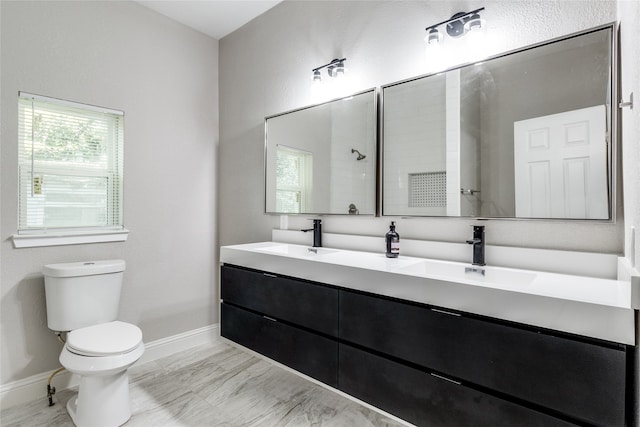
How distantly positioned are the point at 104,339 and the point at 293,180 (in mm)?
1505

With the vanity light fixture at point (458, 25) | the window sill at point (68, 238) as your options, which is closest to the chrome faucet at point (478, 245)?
the vanity light fixture at point (458, 25)

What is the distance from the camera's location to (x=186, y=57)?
2816 millimetres

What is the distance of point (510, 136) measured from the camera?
1534 mm

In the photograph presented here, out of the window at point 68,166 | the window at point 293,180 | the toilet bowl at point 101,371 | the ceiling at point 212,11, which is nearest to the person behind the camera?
the toilet bowl at point 101,371

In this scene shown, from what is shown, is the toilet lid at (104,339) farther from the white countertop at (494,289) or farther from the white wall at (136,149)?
the white countertop at (494,289)

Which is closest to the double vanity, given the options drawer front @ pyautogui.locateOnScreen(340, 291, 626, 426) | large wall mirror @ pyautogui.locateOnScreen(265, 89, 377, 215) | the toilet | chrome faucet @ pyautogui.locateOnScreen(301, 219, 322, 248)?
drawer front @ pyautogui.locateOnScreen(340, 291, 626, 426)

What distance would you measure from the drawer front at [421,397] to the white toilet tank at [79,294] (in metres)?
1.57

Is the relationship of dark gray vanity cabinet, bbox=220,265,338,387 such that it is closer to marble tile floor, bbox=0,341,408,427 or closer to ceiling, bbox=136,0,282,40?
marble tile floor, bbox=0,341,408,427

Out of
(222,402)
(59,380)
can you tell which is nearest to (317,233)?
(222,402)

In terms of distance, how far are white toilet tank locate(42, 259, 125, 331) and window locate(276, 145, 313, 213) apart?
1.23 meters

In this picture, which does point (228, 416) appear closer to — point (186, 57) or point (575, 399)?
point (575, 399)

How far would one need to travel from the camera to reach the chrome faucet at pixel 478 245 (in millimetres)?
1564

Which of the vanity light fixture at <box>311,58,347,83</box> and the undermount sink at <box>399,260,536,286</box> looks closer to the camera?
the undermount sink at <box>399,260,536,286</box>

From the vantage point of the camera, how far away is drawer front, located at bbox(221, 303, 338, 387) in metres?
1.64
